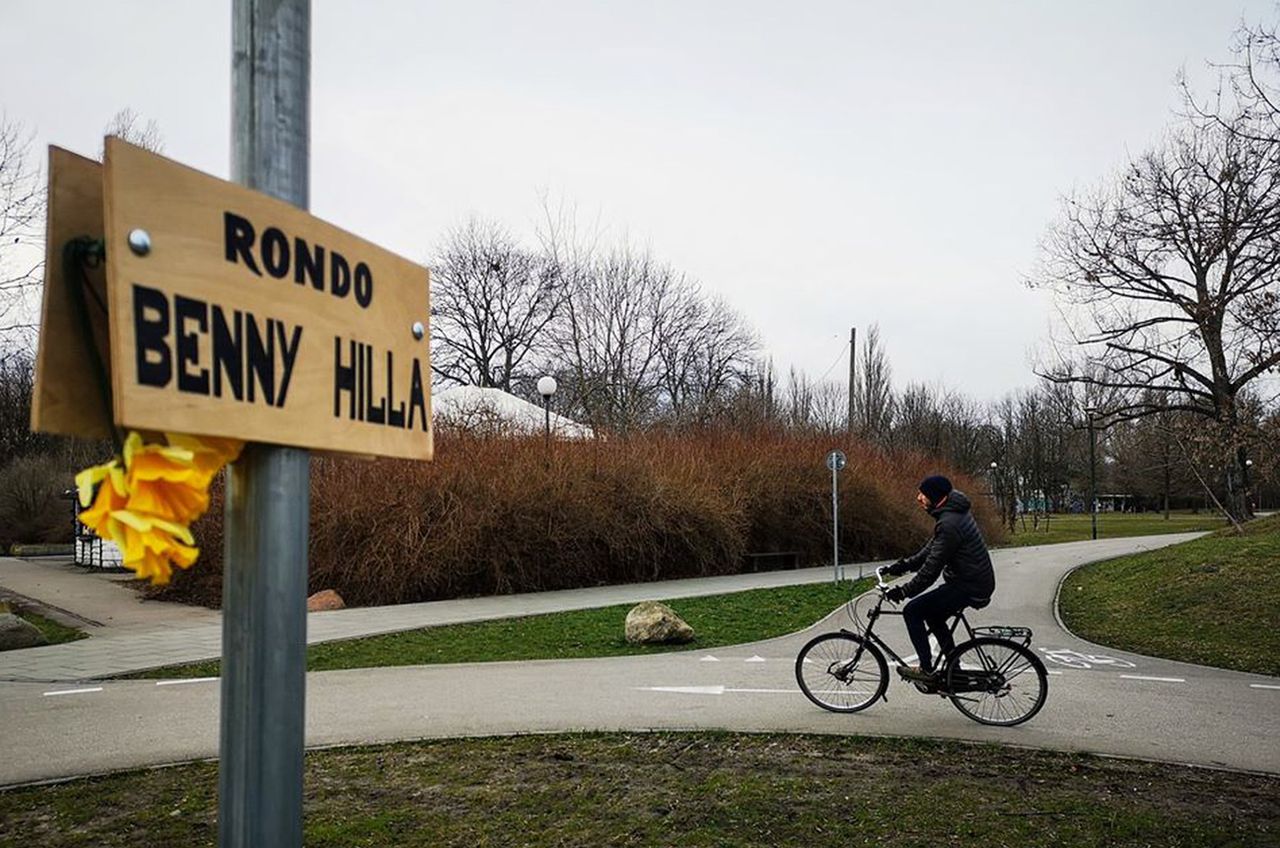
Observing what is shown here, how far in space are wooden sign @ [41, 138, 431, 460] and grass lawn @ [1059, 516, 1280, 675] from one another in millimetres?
12214

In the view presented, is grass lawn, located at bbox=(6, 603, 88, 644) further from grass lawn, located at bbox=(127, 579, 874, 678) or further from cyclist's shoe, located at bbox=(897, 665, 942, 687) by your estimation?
cyclist's shoe, located at bbox=(897, 665, 942, 687)

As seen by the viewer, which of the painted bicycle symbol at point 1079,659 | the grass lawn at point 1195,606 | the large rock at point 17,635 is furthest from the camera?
the large rock at point 17,635

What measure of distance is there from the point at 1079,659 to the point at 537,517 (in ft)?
37.2

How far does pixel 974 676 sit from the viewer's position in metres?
8.17

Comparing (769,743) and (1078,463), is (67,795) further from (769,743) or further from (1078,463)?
(1078,463)

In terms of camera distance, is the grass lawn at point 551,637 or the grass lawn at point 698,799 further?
the grass lawn at point 551,637

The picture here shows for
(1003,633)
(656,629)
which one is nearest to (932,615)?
(1003,633)

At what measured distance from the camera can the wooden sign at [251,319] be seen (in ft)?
5.28

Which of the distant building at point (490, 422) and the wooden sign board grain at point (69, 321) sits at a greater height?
the distant building at point (490, 422)

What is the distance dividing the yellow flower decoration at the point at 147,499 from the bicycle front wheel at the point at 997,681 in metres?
7.47

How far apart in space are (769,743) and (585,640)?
6.25 m

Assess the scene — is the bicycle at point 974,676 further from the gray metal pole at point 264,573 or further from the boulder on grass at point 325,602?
the boulder on grass at point 325,602

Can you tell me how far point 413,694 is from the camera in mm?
9500

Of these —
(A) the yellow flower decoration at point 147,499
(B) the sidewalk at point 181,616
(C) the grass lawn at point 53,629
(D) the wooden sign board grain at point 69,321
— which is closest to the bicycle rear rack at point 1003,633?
(B) the sidewalk at point 181,616
